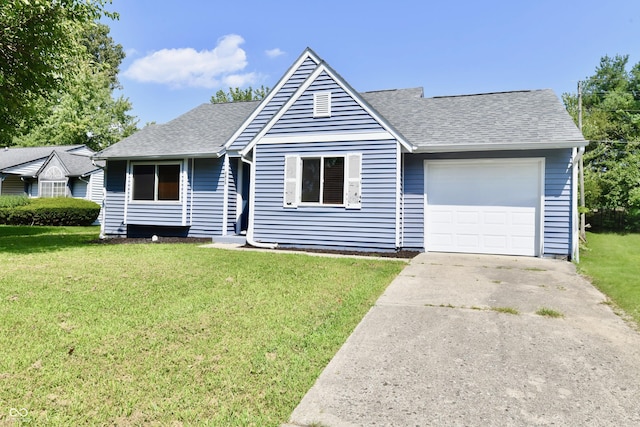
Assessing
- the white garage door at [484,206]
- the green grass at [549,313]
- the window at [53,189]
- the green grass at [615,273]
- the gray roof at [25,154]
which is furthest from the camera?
the gray roof at [25,154]

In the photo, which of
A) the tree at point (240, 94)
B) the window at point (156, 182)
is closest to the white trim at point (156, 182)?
the window at point (156, 182)

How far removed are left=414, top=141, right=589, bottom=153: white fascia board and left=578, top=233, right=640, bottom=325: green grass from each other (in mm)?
2769

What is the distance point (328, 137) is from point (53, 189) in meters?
21.8

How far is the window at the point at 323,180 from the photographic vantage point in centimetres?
966

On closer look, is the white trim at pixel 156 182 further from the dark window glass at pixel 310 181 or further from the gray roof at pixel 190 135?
the dark window glass at pixel 310 181

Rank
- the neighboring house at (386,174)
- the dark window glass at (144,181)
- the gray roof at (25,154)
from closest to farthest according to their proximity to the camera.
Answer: the neighboring house at (386,174) < the dark window glass at (144,181) < the gray roof at (25,154)

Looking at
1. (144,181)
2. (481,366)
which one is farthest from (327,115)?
(481,366)

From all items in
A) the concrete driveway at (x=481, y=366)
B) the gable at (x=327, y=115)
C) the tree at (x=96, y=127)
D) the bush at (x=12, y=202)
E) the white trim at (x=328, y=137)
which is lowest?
the concrete driveway at (x=481, y=366)

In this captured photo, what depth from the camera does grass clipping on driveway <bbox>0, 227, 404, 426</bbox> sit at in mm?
2355

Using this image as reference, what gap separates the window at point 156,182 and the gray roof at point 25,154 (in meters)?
17.8

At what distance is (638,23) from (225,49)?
22769 mm

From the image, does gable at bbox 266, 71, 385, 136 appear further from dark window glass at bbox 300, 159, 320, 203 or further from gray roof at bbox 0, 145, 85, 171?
gray roof at bbox 0, 145, 85, 171

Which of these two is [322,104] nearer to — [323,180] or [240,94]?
[323,180]

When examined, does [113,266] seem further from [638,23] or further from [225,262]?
[638,23]
